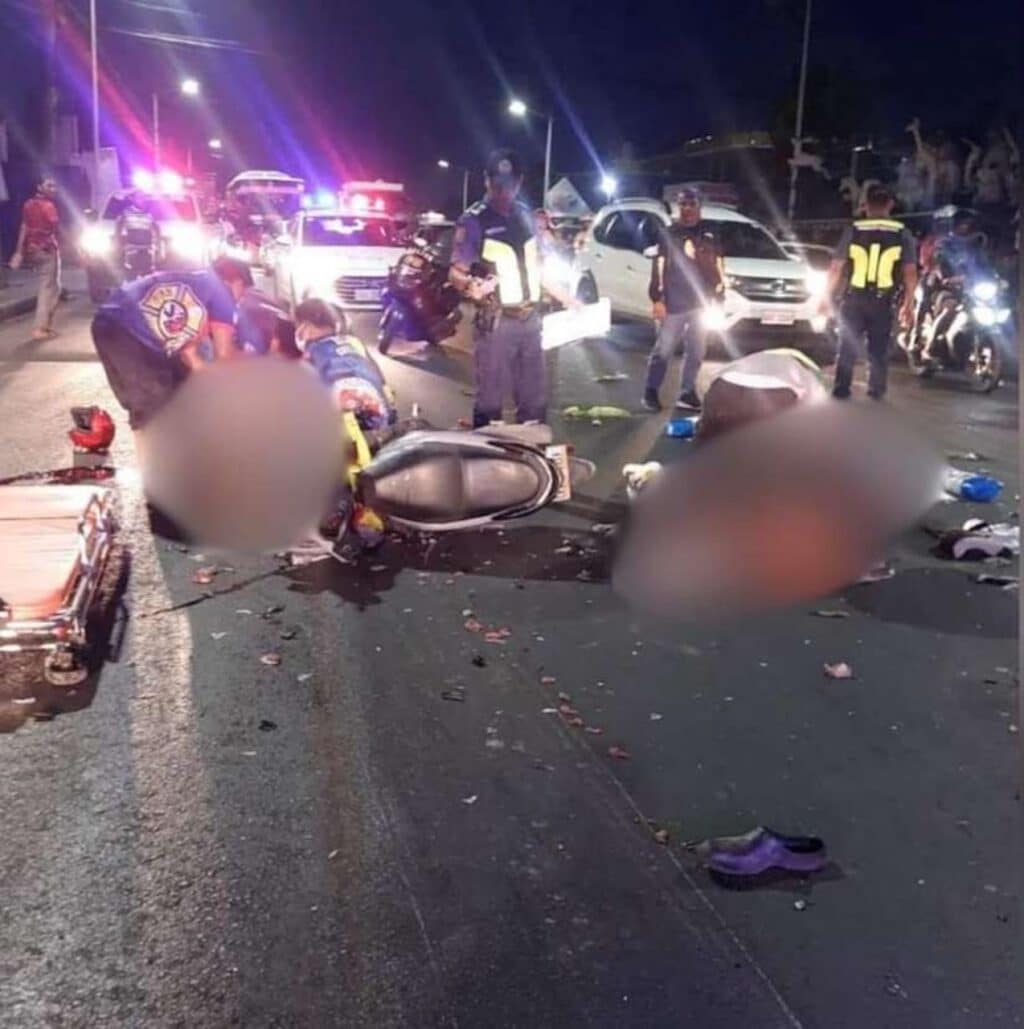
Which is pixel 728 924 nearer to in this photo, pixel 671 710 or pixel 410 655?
pixel 671 710

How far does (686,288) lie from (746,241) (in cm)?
732

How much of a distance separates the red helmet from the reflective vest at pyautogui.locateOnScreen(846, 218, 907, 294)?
264 inches

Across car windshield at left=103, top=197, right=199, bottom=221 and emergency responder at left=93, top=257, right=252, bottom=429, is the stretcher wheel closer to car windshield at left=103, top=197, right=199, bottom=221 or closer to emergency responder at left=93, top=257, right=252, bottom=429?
emergency responder at left=93, top=257, right=252, bottom=429

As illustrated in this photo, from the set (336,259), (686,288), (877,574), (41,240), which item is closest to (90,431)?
(686,288)

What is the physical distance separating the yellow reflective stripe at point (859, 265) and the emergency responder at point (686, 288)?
1.20m

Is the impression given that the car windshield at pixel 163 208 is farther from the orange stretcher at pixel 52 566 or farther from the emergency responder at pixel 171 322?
the orange stretcher at pixel 52 566

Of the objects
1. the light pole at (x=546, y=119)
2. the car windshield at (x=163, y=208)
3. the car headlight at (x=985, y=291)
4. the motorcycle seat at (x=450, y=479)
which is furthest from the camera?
the light pole at (x=546, y=119)

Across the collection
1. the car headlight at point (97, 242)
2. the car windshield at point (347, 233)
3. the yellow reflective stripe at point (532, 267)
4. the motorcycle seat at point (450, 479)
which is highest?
the yellow reflective stripe at point (532, 267)

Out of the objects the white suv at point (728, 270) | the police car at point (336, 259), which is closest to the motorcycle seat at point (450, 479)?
the white suv at point (728, 270)

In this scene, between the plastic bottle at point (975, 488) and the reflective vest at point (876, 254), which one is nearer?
the plastic bottle at point (975, 488)

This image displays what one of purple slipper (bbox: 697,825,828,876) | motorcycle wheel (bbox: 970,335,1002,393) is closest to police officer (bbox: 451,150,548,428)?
purple slipper (bbox: 697,825,828,876)

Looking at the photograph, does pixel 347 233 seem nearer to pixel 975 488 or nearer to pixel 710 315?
pixel 710 315

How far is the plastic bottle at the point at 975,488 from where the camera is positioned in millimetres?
8703

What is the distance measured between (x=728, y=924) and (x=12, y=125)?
36.8m
